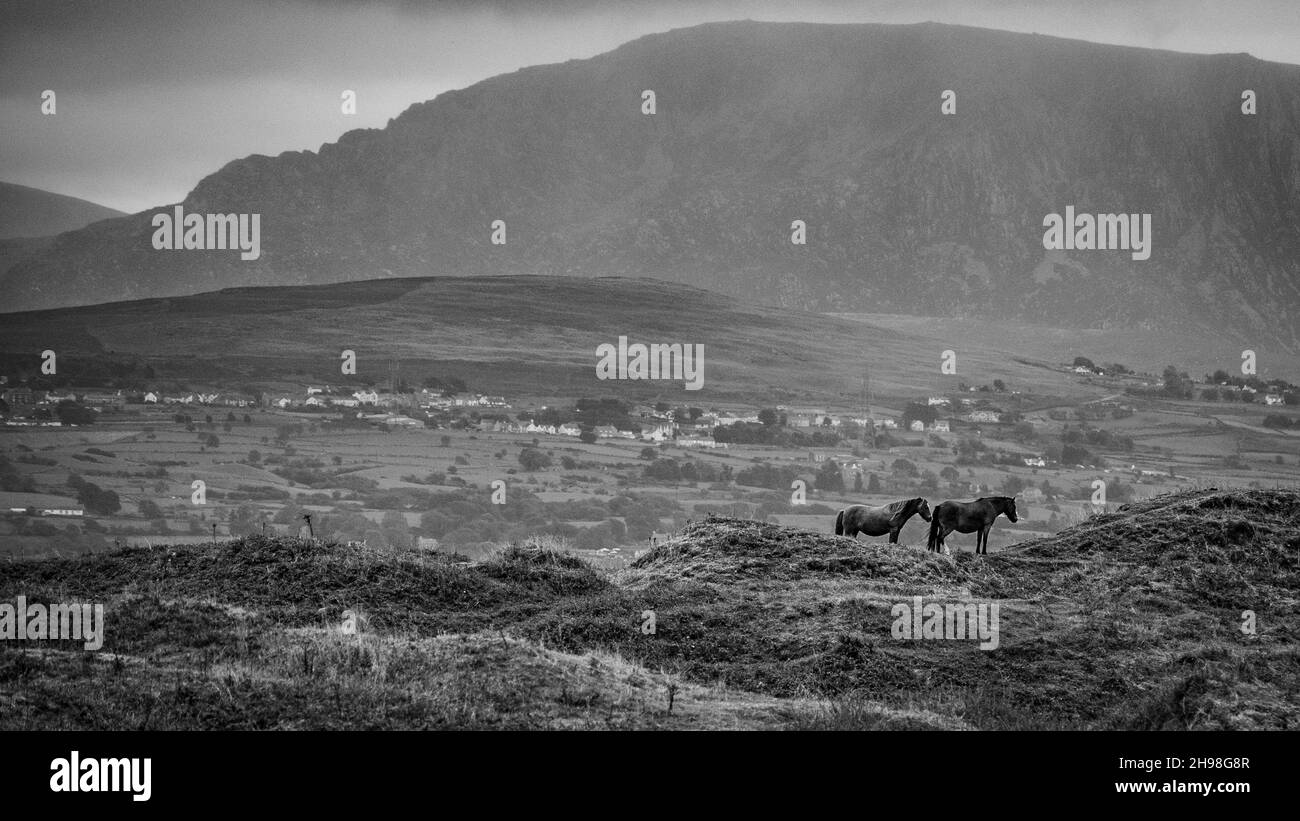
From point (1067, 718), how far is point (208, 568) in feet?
49.0

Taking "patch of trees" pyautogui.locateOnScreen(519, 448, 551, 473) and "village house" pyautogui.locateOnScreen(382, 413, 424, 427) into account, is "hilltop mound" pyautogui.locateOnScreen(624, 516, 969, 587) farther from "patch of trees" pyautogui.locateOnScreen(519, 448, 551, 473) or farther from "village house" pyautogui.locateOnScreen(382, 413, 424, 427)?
"village house" pyautogui.locateOnScreen(382, 413, 424, 427)

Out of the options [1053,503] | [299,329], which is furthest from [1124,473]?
[299,329]

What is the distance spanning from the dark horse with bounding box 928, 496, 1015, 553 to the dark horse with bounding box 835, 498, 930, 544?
0.33 meters

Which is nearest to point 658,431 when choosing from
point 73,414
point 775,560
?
point 73,414

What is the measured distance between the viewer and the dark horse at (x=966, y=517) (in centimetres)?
2708

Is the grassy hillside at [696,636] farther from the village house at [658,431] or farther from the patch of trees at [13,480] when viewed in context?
the village house at [658,431]

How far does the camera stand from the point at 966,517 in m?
27.2

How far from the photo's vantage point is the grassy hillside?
606 inches

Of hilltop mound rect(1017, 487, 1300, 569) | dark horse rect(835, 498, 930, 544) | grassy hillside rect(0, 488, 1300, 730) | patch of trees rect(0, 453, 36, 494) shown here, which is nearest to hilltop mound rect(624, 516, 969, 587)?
grassy hillside rect(0, 488, 1300, 730)

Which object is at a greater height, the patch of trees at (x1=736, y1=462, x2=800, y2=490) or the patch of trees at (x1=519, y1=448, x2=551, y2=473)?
the patch of trees at (x1=519, y1=448, x2=551, y2=473)

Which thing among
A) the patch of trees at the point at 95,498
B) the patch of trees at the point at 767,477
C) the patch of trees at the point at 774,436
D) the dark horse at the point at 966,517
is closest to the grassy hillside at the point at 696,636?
the dark horse at the point at 966,517

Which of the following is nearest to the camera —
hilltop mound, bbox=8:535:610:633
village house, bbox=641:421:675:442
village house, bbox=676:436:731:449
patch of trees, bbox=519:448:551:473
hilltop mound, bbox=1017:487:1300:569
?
hilltop mound, bbox=8:535:610:633
